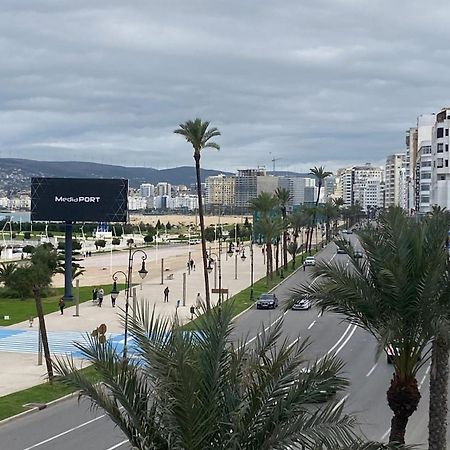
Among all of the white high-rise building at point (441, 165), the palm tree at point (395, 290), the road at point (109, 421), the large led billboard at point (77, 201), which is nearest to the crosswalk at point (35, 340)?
the road at point (109, 421)

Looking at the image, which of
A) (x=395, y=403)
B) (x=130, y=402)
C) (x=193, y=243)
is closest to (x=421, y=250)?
(x=395, y=403)

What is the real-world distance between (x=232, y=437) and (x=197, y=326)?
4.47ft

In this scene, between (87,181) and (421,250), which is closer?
(421,250)

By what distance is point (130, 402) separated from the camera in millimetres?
8836

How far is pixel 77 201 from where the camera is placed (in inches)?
2020

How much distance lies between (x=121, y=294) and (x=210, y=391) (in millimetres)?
51715

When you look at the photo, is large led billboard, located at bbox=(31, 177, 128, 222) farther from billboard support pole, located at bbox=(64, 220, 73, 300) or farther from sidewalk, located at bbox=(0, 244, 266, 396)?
sidewalk, located at bbox=(0, 244, 266, 396)

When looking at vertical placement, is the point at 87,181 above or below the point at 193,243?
above

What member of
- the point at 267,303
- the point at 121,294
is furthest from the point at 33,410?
the point at 121,294

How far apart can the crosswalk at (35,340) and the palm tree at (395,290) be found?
21.2 metres

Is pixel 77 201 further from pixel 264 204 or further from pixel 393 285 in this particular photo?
pixel 393 285

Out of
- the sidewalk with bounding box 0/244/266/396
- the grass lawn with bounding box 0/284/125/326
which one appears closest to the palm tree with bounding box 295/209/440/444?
the sidewalk with bounding box 0/244/266/396

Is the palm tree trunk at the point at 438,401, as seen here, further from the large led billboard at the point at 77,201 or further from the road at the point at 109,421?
the large led billboard at the point at 77,201

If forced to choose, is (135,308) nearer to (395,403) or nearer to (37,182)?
(395,403)
